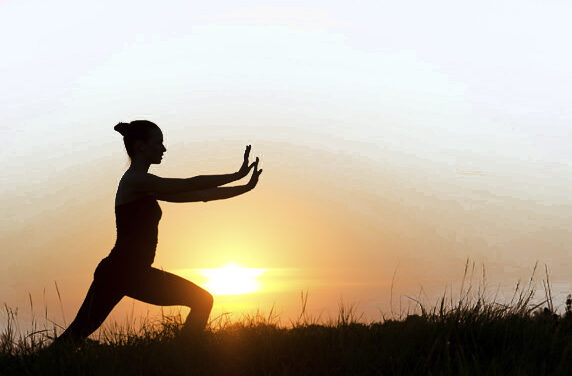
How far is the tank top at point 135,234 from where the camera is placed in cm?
691

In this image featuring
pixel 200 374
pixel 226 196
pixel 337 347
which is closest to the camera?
pixel 200 374

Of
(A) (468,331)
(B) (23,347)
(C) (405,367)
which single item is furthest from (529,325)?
(B) (23,347)

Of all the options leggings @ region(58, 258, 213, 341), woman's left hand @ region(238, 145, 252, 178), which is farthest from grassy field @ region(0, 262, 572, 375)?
woman's left hand @ region(238, 145, 252, 178)

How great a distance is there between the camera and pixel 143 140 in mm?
7094

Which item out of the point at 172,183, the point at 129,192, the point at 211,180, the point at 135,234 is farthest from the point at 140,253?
the point at 211,180

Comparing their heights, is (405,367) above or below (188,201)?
below

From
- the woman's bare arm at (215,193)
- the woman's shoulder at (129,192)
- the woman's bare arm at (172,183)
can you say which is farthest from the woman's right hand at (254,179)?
the woman's shoulder at (129,192)

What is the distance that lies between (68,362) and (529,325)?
4.34 m

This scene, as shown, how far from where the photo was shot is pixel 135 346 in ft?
21.7

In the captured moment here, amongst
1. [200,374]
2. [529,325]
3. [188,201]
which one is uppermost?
[188,201]

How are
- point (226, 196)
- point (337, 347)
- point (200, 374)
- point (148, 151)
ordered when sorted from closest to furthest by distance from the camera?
point (200, 374)
point (337, 347)
point (148, 151)
point (226, 196)

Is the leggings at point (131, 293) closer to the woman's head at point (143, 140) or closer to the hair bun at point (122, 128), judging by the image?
the woman's head at point (143, 140)

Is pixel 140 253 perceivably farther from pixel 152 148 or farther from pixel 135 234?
pixel 152 148

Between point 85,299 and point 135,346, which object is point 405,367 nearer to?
point 135,346
